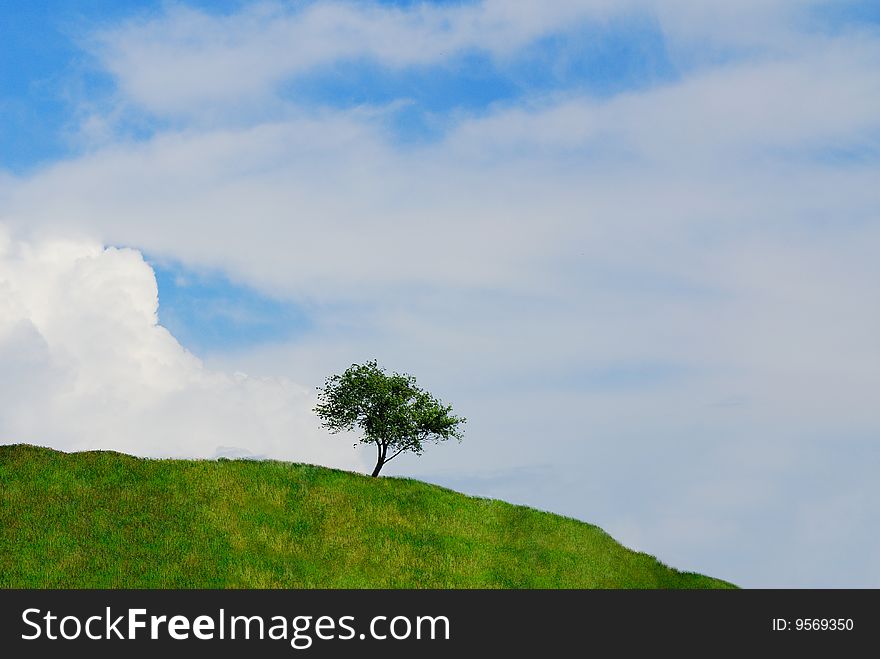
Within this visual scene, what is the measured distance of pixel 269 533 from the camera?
163 ft

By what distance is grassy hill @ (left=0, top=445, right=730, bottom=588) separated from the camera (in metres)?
44.9

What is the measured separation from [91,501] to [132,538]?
556 centimetres

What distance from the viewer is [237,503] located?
5259 cm

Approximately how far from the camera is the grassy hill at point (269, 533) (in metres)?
44.9
